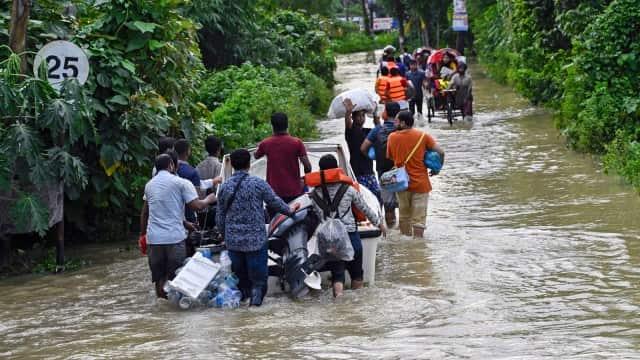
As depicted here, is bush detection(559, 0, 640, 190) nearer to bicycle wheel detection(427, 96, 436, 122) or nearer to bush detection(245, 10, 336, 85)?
bicycle wheel detection(427, 96, 436, 122)

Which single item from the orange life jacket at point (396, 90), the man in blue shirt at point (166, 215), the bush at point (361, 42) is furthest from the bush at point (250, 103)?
the bush at point (361, 42)

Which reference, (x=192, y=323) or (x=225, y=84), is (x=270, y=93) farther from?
(x=192, y=323)

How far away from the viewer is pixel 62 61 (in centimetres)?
1295

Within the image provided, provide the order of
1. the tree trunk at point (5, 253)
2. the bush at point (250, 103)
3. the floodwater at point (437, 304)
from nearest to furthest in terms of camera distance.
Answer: the floodwater at point (437, 304), the tree trunk at point (5, 253), the bush at point (250, 103)

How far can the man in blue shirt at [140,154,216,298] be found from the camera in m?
10.9

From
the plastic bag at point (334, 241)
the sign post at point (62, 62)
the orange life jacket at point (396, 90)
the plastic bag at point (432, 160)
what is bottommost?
the plastic bag at point (334, 241)

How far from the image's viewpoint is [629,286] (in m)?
11.0

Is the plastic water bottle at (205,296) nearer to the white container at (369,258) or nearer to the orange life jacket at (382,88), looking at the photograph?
the white container at (369,258)

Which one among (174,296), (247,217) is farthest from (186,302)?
(247,217)

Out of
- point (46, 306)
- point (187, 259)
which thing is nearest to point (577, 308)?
point (187, 259)

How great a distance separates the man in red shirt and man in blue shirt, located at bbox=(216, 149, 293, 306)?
965mm

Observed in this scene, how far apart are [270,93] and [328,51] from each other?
20.5m

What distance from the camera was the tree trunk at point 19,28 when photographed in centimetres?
1302

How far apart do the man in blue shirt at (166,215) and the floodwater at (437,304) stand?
564mm
